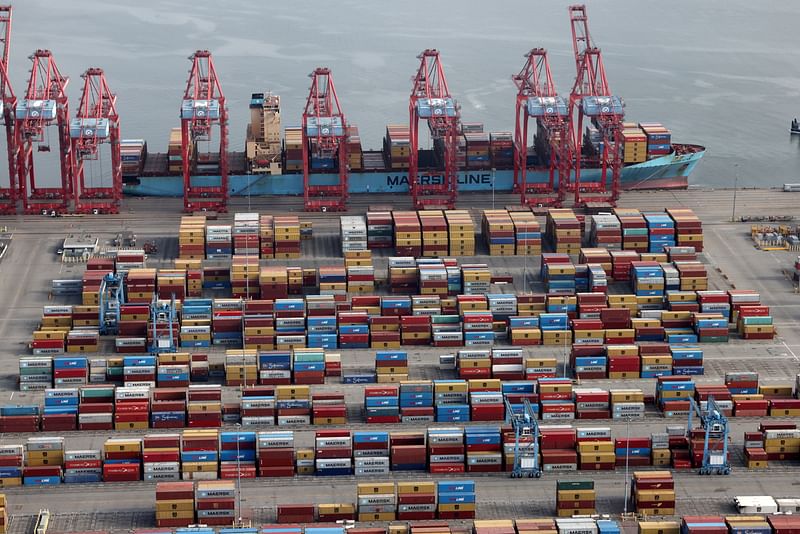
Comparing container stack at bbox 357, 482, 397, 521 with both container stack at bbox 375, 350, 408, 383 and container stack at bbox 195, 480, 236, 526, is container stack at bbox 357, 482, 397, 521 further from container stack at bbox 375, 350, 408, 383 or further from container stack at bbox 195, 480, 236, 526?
container stack at bbox 375, 350, 408, 383

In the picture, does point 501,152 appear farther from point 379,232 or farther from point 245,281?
point 245,281

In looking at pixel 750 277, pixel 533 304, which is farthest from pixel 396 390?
pixel 750 277

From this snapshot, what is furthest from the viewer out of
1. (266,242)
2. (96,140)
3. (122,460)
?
(96,140)

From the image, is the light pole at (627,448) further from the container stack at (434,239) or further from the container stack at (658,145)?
the container stack at (658,145)

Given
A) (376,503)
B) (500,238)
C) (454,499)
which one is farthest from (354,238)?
(454,499)

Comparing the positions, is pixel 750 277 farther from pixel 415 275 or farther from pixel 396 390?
pixel 396 390
